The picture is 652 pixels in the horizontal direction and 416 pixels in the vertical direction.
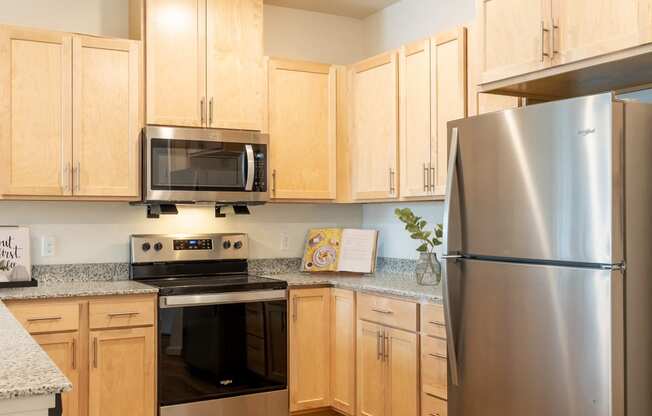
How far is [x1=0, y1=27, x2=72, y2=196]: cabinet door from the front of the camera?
3531 millimetres

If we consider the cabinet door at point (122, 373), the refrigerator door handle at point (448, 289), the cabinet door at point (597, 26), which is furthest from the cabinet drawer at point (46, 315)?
the cabinet door at point (597, 26)

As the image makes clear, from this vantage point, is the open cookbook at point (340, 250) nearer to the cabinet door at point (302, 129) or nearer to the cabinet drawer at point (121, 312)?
the cabinet door at point (302, 129)

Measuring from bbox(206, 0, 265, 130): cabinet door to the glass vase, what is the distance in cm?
125

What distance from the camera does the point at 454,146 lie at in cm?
279

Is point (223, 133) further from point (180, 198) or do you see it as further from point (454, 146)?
point (454, 146)

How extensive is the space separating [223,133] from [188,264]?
83 centimetres

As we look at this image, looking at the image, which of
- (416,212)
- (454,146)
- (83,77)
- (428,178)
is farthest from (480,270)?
(83,77)

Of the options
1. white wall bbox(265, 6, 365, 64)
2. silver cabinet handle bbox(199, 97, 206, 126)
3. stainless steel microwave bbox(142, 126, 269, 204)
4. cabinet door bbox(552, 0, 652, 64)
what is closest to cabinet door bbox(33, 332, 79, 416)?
stainless steel microwave bbox(142, 126, 269, 204)

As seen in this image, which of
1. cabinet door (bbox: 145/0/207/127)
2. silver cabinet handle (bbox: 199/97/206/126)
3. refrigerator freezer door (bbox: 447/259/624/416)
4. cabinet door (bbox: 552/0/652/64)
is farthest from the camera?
silver cabinet handle (bbox: 199/97/206/126)

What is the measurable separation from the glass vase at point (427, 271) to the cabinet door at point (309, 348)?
0.62 m

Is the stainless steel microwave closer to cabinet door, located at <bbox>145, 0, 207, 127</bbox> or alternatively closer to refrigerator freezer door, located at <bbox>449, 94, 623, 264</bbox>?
cabinet door, located at <bbox>145, 0, 207, 127</bbox>

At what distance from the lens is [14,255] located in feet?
12.3

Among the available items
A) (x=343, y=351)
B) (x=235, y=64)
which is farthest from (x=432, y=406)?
(x=235, y=64)

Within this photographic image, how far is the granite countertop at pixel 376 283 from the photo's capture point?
3.33 m
